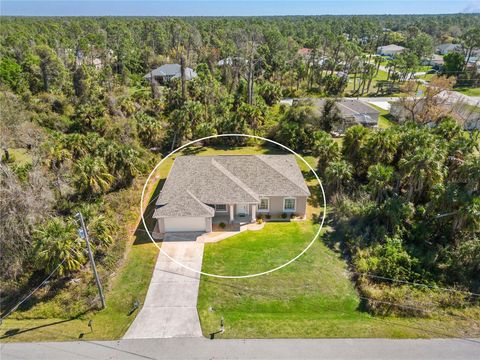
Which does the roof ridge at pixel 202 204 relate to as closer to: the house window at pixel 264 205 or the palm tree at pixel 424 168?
the house window at pixel 264 205

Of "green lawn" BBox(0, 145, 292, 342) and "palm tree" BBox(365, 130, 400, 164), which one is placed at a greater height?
"palm tree" BBox(365, 130, 400, 164)

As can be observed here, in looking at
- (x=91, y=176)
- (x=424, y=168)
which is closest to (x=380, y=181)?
(x=424, y=168)

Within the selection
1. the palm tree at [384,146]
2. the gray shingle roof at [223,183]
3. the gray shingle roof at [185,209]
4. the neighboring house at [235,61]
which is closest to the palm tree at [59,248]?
the gray shingle roof at [185,209]

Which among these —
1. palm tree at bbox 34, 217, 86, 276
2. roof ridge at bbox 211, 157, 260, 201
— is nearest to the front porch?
roof ridge at bbox 211, 157, 260, 201

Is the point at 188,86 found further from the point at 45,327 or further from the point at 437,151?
the point at 45,327

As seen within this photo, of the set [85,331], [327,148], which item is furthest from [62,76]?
[85,331]

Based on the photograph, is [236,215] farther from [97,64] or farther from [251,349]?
[97,64]

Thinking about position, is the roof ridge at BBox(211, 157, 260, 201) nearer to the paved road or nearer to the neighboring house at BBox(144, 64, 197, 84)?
the paved road
